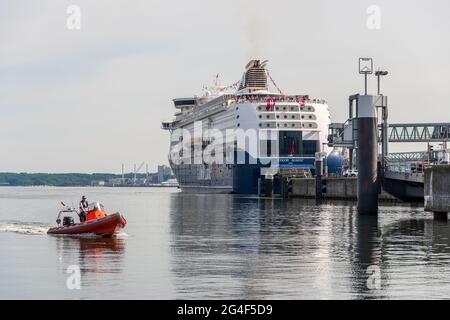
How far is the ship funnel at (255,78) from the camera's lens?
15800cm

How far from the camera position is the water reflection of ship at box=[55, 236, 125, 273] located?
104 ft

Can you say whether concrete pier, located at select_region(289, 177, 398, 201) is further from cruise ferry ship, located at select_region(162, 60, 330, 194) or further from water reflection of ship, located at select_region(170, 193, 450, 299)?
water reflection of ship, located at select_region(170, 193, 450, 299)

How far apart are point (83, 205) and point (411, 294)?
26.6 metres

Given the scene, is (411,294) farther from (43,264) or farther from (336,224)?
(336,224)

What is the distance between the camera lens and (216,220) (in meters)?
61.8

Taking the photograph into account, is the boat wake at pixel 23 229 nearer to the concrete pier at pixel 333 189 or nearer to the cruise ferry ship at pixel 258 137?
the concrete pier at pixel 333 189

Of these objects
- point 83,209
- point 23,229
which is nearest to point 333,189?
point 23,229

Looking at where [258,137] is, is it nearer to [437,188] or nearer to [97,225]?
[437,188]

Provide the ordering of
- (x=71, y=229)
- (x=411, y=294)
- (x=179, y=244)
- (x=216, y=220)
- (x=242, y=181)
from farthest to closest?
(x=242, y=181)
(x=216, y=220)
(x=71, y=229)
(x=179, y=244)
(x=411, y=294)

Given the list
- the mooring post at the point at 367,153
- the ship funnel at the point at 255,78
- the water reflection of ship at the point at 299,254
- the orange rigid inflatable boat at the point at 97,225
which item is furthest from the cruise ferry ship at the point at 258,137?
the orange rigid inflatable boat at the point at 97,225

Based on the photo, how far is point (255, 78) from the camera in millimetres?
158875

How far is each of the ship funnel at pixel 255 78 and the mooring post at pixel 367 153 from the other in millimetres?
91996

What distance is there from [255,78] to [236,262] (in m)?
127
